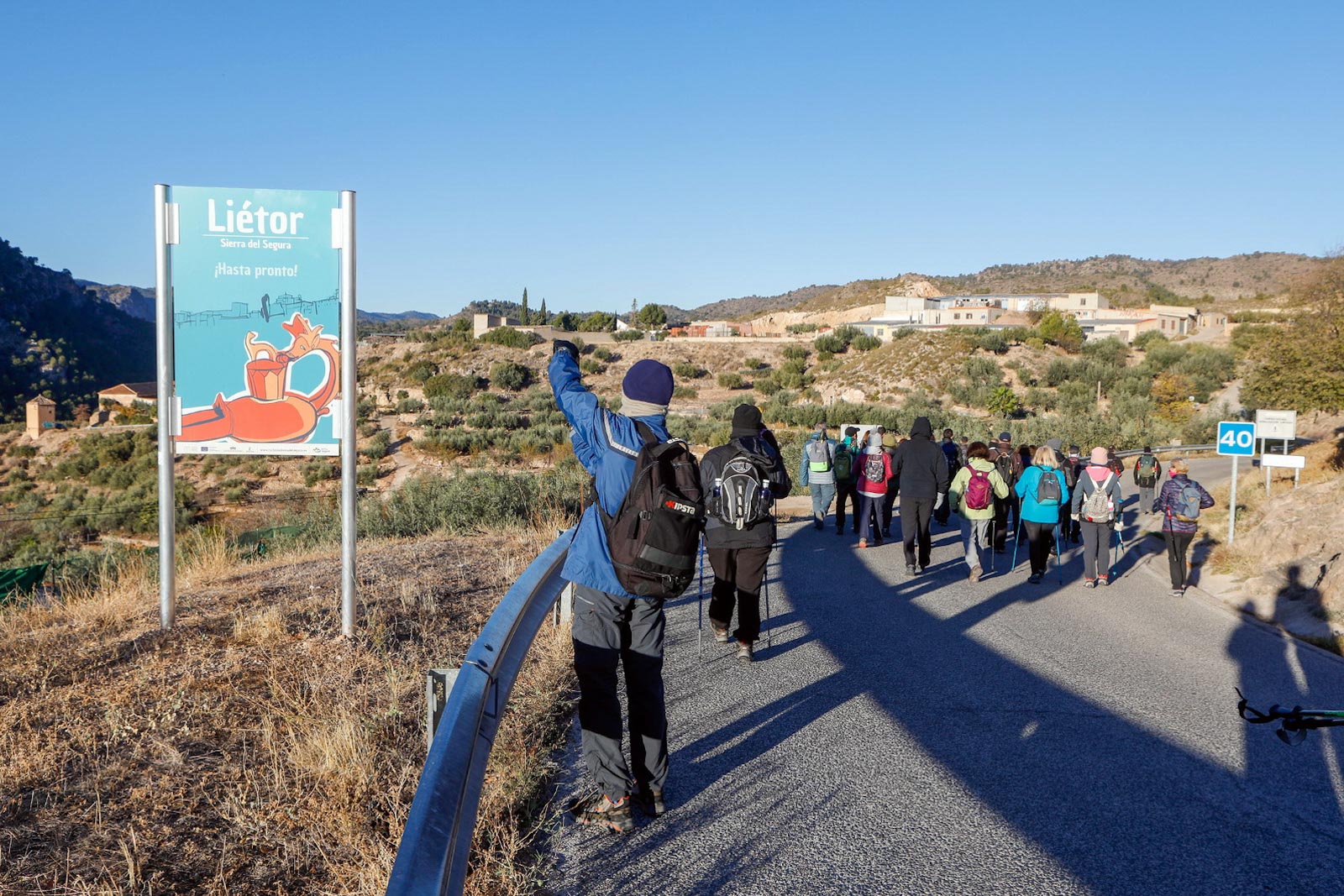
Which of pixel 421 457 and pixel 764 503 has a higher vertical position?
pixel 764 503

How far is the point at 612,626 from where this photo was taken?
14.7 ft

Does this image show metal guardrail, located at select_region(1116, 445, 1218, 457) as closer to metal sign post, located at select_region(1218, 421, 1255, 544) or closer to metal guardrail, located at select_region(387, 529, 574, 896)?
metal sign post, located at select_region(1218, 421, 1255, 544)

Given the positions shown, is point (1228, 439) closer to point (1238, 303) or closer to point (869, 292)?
point (1238, 303)

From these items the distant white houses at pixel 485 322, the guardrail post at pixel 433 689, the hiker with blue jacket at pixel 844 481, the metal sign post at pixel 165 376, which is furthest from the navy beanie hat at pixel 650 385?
the distant white houses at pixel 485 322

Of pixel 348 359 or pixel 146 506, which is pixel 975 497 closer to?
pixel 348 359

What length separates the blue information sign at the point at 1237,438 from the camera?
631 inches

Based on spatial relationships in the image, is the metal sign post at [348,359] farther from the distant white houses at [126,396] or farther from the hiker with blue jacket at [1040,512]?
the distant white houses at [126,396]

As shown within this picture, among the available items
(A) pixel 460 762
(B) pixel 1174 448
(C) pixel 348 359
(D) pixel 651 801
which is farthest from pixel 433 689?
(B) pixel 1174 448

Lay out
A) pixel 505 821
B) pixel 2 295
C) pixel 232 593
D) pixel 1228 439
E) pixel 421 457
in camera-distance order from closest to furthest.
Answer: pixel 505 821
pixel 232 593
pixel 1228 439
pixel 421 457
pixel 2 295

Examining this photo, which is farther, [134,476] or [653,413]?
[134,476]

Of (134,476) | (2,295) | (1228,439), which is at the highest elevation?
(2,295)

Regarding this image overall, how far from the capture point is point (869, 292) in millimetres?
138125

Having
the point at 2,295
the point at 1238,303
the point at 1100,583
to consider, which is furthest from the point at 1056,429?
the point at 2,295

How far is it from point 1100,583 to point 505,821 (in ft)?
34.1
